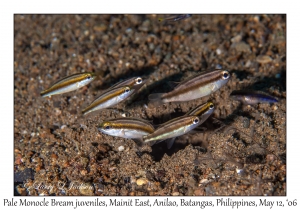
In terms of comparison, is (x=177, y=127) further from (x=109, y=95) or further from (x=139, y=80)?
(x=109, y=95)

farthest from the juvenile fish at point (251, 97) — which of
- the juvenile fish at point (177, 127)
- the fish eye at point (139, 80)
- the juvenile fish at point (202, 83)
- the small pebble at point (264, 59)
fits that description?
the small pebble at point (264, 59)

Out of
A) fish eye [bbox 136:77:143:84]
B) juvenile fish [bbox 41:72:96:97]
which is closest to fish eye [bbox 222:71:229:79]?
fish eye [bbox 136:77:143:84]

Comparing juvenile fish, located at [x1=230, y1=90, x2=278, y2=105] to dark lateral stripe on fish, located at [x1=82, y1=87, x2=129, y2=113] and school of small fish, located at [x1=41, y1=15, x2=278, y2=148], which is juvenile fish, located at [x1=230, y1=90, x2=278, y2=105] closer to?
school of small fish, located at [x1=41, y1=15, x2=278, y2=148]

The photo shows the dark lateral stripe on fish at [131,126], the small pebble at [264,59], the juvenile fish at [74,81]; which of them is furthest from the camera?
the small pebble at [264,59]

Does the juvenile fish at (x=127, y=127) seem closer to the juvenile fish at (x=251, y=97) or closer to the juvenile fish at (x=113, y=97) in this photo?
the juvenile fish at (x=113, y=97)

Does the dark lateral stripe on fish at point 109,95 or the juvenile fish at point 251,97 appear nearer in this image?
the dark lateral stripe on fish at point 109,95

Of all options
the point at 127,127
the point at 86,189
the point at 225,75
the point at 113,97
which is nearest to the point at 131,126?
the point at 127,127

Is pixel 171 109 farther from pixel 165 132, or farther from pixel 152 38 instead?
pixel 152 38
